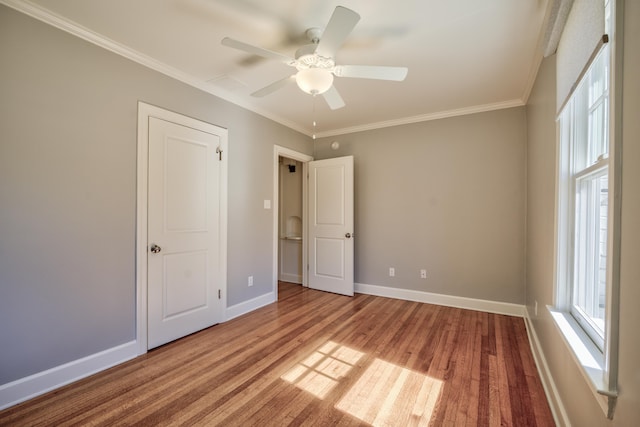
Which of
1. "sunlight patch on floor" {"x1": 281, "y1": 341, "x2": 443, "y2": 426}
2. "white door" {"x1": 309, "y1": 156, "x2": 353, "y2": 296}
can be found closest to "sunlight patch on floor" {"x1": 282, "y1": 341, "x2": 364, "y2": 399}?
"sunlight patch on floor" {"x1": 281, "y1": 341, "x2": 443, "y2": 426}

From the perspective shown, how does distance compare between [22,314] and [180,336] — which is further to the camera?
[180,336]

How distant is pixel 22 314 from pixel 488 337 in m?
3.72

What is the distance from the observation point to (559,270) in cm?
173

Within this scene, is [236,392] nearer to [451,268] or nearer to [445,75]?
[451,268]

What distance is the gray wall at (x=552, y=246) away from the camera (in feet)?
2.67

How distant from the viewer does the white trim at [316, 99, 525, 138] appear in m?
3.35

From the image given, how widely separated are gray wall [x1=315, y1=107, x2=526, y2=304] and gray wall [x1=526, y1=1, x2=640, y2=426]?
24.8 inches

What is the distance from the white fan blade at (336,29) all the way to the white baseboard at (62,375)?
9.00 feet

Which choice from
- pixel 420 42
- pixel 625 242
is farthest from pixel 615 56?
pixel 420 42

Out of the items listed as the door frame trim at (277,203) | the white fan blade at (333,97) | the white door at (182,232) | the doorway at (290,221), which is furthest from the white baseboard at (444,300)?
the white fan blade at (333,97)

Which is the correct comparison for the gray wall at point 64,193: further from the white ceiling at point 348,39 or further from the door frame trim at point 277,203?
the door frame trim at point 277,203

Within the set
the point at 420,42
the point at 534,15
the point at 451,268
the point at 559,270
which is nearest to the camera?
the point at 559,270

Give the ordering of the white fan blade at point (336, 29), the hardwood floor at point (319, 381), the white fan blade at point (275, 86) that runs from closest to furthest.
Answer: the white fan blade at point (336, 29)
the hardwood floor at point (319, 381)
the white fan blade at point (275, 86)

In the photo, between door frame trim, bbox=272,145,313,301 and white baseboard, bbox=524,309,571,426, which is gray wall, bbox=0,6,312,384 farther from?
white baseboard, bbox=524,309,571,426
